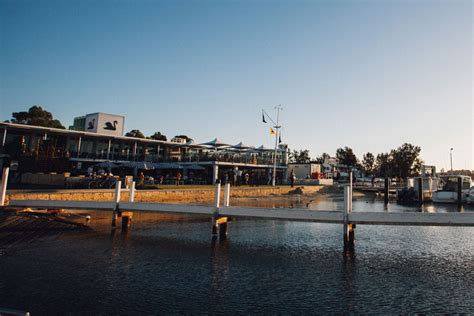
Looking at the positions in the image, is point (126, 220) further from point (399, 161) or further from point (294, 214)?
point (399, 161)

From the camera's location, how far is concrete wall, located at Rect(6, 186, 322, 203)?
19.2 metres

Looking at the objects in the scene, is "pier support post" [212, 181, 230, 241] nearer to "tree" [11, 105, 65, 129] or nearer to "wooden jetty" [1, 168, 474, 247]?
"wooden jetty" [1, 168, 474, 247]

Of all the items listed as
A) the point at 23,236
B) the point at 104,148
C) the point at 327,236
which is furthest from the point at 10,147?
the point at 327,236

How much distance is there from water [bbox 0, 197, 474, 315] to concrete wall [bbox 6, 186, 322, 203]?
6165mm

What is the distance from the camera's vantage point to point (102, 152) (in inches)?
1617

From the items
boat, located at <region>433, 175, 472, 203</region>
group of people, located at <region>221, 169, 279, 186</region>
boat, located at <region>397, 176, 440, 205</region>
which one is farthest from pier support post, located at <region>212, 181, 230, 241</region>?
boat, located at <region>433, 175, 472, 203</region>

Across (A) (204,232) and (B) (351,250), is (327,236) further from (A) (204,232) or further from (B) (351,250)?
(A) (204,232)

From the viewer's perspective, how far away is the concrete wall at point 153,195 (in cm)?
1916

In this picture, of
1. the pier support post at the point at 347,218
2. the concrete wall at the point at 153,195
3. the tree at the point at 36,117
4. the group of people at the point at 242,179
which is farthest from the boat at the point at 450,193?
the tree at the point at 36,117

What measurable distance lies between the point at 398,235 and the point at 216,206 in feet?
29.8

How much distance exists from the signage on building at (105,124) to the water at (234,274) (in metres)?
30.6

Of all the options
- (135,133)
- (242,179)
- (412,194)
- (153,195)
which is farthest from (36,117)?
(412,194)

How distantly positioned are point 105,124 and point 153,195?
73.5 feet

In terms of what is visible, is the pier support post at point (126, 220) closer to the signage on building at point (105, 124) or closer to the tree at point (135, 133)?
the signage on building at point (105, 124)
